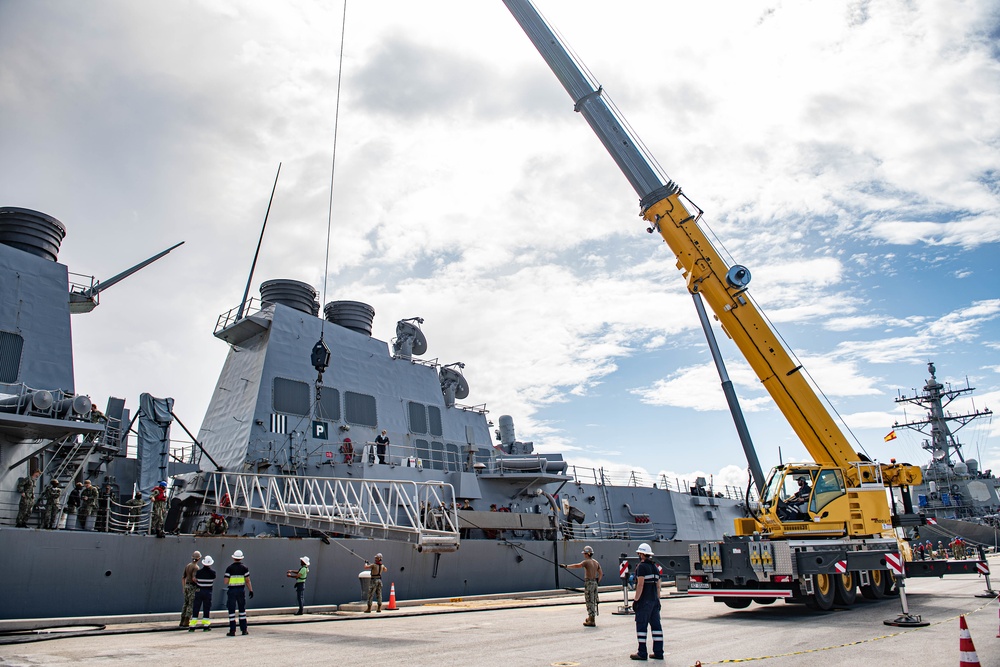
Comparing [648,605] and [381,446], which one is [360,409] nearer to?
[381,446]

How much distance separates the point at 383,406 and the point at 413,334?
3.38 m

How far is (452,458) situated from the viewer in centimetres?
2122

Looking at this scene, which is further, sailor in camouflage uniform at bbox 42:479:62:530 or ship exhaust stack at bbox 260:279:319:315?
ship exhaust stack at bbox 260:279:319:315

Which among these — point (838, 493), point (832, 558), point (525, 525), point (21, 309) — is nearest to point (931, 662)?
point (832, 558)

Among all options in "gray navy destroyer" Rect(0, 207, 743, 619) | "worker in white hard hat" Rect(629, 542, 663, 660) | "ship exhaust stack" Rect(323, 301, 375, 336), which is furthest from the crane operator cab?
"ship exhaust stack" Rect(323, 301, 375, 336)

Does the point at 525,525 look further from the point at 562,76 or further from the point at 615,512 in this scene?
the point at 562,76

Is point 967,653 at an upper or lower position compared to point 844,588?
upper

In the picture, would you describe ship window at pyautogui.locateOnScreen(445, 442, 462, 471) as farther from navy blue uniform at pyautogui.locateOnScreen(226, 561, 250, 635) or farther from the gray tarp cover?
navy blue uniform at pyautogui.locateOnScreen(226, 561, 250, 635)

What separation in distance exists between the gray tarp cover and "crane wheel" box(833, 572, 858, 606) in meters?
12.5

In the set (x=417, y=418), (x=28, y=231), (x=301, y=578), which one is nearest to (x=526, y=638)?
(x=301, y=578)

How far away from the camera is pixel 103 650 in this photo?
25.2 feet

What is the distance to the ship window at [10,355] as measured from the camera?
1257 centimetres

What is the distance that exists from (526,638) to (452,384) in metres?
14.6

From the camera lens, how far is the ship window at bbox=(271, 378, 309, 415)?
17.4 meters
